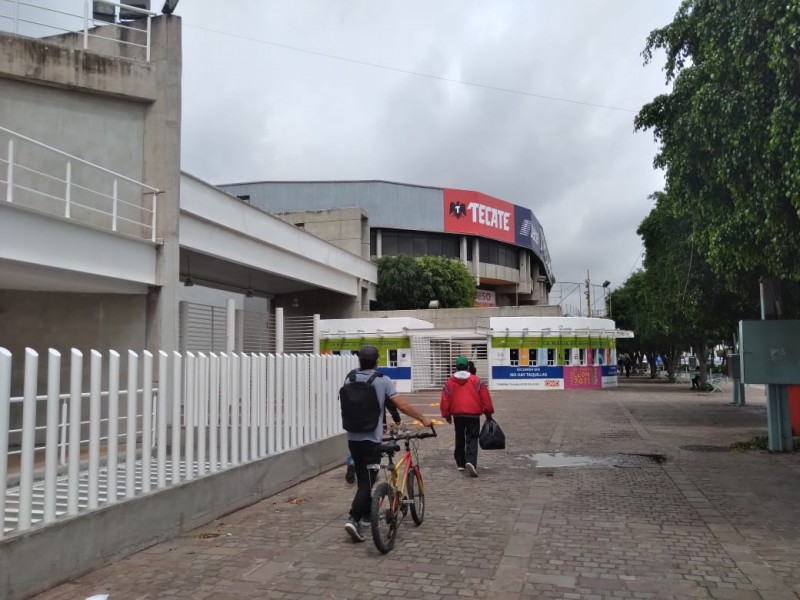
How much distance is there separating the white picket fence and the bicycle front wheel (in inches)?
80.9

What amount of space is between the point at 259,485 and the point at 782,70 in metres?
7.01

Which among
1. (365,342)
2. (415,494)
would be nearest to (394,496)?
(415,494)

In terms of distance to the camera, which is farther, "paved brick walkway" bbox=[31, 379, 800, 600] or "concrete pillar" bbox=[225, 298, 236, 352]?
"concrete pillar" bbox=[225, 298, 236, 352]

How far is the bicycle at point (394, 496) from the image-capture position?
534cm

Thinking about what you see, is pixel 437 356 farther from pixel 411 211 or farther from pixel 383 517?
pixel 383 517

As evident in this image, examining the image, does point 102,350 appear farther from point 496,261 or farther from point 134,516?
point 496,261

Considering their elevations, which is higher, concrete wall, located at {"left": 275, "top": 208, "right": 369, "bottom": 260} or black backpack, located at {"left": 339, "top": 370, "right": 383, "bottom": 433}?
concrete wall, located at {"left": 275, "top": 208, "right": 369, "bottom": 260}

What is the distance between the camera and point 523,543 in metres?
→ 5.77

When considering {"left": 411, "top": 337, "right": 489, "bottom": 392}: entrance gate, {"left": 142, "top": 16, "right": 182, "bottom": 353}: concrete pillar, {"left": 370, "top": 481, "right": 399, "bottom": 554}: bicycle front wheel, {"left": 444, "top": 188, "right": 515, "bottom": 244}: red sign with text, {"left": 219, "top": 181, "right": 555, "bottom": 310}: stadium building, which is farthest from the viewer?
{"left": 444, "top": 188, "right": 515, "bottom": 244}: red sign with text

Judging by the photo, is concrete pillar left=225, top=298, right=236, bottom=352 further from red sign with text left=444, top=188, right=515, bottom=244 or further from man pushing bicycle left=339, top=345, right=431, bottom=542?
red sign with text left=444, top=188, right=515, bottom=244

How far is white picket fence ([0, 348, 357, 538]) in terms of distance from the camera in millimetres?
4770

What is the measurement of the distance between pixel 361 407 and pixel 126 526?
86.1 inches

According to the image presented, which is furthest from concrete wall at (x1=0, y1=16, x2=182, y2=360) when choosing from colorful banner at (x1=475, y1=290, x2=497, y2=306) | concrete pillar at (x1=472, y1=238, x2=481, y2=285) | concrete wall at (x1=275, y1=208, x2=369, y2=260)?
colorful banner at (x1=475, y1=290, x2=497, y2=306)

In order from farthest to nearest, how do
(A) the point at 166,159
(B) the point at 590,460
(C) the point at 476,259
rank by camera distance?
1. (C) the point at 476,259
2. (A) the point at 166,159
3. (B) the point at 590,460
